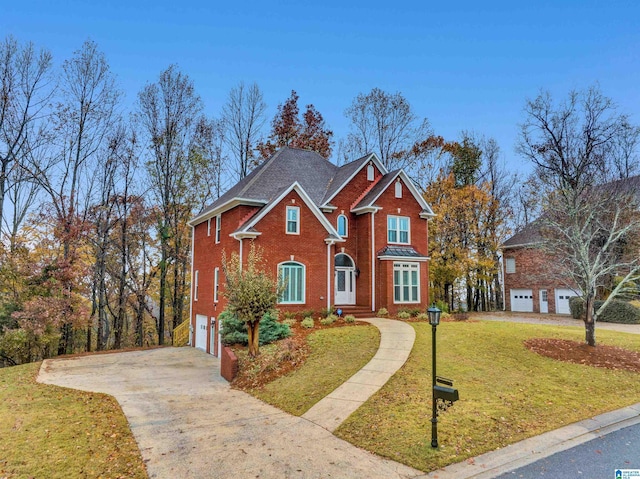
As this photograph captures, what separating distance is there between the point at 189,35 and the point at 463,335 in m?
17.8

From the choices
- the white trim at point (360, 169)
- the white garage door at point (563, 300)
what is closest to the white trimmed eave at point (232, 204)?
the white trim at point (360, 169)

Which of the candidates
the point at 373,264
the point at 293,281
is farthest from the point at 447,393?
the point at 373,264

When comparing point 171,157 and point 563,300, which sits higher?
point 171,157

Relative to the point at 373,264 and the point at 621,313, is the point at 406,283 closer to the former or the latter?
the point at 373,264

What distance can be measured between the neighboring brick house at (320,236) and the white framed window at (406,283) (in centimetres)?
6

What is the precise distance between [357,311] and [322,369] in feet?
30.5

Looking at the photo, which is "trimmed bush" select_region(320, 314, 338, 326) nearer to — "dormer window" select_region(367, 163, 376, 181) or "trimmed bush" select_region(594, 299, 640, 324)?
"dormer window" select_region(367, 163, 376, 181)

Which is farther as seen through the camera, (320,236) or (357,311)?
(357,311)

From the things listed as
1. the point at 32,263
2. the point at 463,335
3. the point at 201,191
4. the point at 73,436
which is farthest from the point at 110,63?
the point at 463,335

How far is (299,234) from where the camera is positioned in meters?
18.9

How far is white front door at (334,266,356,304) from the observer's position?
70.3ft

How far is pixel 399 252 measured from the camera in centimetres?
2158

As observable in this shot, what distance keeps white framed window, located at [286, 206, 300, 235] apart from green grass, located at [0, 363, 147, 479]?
34.6ft

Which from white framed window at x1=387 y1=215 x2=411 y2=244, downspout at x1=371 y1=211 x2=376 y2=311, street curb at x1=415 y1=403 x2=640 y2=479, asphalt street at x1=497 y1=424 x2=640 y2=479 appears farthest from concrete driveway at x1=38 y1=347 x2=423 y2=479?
white framed window at x1=387 y1=215 x2=411 y2=244
